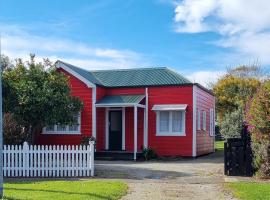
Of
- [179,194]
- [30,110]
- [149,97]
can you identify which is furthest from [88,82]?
[179,194]

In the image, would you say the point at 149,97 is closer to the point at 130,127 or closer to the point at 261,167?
the point at 130,127

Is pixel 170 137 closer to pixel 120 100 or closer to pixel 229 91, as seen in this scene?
pixel 120 100

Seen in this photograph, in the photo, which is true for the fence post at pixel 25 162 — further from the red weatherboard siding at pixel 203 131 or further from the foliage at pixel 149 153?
the red weatherboard siding at pixel 203 131

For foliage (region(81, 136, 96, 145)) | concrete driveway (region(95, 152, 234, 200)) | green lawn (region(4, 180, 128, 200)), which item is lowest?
concrete driveway (region(95, 152, 234, 200))

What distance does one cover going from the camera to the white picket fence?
53.2 ft

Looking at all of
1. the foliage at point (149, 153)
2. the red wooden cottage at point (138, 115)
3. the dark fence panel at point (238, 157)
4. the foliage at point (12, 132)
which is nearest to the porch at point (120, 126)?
the red wooden cottage at point (138, 115)

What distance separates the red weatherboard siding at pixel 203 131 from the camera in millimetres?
25828

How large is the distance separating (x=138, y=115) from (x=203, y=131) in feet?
14.0

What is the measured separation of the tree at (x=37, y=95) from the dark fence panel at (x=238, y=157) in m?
6.53

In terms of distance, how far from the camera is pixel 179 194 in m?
11.9

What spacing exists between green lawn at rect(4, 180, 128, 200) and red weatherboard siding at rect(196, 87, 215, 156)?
12.5 metres

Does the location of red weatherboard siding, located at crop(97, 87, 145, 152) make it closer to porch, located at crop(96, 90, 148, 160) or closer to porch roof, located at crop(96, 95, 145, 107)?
porch, located at crop(96, 90, 148, 160)

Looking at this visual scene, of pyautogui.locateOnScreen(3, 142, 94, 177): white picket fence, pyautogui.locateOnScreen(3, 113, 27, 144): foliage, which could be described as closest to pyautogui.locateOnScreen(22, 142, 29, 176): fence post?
pyautogui.locateOnScreen(3, 142, 94, 177): white picket fence

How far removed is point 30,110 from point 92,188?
6.81m
